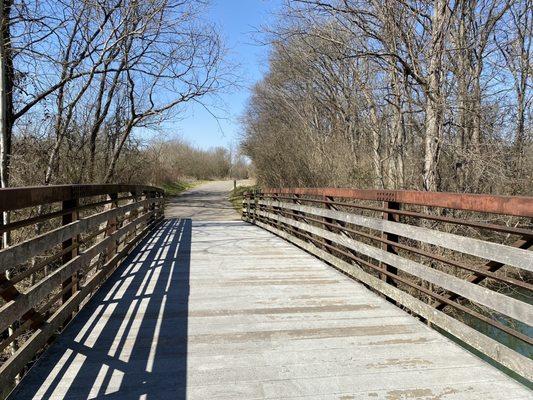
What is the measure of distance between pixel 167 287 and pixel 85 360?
2183 mm

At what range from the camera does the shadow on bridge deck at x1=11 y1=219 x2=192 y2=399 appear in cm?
285

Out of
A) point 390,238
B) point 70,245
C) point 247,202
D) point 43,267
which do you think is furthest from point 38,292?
point 247,202

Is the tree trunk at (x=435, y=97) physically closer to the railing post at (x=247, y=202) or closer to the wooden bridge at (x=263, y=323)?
the wooden bridge at (x=263, y=323)

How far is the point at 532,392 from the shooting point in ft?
9.23

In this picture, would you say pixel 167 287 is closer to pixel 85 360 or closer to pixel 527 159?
pixel 85 360

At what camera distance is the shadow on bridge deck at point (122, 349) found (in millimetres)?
2848

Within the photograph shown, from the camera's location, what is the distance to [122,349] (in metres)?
3.47

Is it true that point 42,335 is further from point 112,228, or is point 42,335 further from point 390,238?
point 390,238

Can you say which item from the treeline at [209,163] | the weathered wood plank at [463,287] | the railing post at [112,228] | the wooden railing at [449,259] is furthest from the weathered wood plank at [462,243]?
the treeline at [209,163]

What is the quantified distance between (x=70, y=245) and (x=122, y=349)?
124cm

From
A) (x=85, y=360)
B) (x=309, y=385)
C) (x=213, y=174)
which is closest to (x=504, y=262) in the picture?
(x=309, y=385)

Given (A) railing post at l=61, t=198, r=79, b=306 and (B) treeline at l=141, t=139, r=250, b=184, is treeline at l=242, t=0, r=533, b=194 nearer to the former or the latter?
(A) railing post at l=61, t=198, r=79, b=306

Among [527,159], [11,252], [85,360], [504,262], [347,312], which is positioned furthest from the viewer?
[527,159]

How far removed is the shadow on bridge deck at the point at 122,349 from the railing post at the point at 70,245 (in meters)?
0.23
